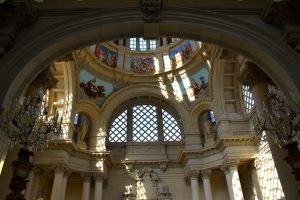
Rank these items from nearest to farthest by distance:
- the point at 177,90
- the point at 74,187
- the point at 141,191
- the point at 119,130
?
the point at 74,187 < the point at 141,191 < the point at 177,90 < the point at 119,130

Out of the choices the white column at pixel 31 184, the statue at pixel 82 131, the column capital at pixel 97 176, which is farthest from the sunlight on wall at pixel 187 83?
the white column at pixel 31 184

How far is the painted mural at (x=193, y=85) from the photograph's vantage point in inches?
742

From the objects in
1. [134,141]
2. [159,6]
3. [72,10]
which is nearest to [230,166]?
[134,141]

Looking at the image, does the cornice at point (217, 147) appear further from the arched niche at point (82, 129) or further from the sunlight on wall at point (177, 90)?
the arched niche at point (82, 129)

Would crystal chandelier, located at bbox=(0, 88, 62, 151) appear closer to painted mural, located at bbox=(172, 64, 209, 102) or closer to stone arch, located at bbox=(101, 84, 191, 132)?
stone arch, located at bbox=(101, 84, 191, 132)

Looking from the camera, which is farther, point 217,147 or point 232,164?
point 217,147

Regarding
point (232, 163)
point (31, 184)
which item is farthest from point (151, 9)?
point (31, 184)

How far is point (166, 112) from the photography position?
2094cm

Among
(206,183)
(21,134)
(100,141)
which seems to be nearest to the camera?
(21,134)

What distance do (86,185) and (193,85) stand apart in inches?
385

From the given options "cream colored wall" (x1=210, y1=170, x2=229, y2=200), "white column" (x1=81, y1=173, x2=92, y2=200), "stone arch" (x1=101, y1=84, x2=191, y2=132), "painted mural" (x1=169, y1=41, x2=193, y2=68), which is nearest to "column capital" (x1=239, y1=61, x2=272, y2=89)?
"cream colored wall" (x1=210, y1=170, x2=229, y2=200)

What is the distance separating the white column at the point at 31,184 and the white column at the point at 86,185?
2.67 meters

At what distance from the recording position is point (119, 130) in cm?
2006

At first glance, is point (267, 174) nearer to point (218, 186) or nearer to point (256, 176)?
point (256, 176)
